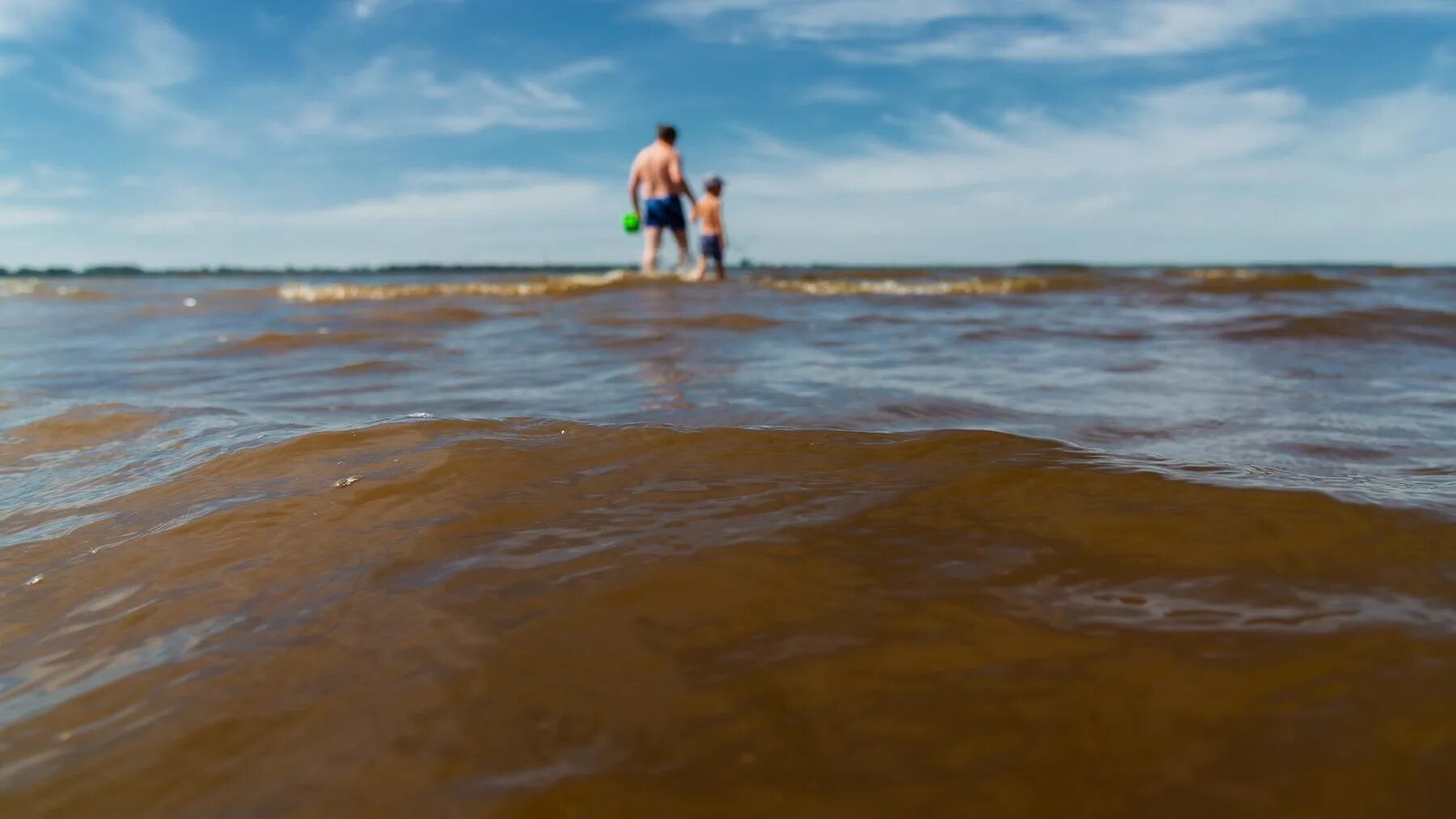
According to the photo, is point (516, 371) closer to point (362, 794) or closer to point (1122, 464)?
point (1122, 464)

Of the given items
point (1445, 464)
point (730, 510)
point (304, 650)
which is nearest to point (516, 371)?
point (730, 510)

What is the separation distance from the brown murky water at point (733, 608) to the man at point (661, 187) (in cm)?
816

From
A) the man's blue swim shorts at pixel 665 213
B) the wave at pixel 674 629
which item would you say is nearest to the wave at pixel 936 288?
the man's blue swim shorts at pixel 665 213

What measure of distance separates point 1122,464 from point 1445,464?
87 cm

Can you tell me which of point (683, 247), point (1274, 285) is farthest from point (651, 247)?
point (1274, 285)

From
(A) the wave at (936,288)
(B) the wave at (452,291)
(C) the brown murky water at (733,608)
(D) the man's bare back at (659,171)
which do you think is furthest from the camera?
(D) the man's bare back at (659,171)

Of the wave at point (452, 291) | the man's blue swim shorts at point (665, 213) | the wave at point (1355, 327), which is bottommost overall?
the wave at point (1355, 327)

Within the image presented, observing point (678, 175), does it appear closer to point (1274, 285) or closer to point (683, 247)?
point (683, 247)

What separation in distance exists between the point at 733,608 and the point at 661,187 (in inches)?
396

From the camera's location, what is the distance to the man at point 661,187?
10.5 metres

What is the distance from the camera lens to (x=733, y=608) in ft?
3.86

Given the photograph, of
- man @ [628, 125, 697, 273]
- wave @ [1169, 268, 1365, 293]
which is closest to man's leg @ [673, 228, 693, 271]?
man @ [628, 125, 697, 273]

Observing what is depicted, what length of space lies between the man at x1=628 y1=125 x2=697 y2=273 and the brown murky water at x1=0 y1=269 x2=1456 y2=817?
8163 mm

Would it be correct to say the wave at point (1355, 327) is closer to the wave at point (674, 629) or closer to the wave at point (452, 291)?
the wave at point (674, 629)
